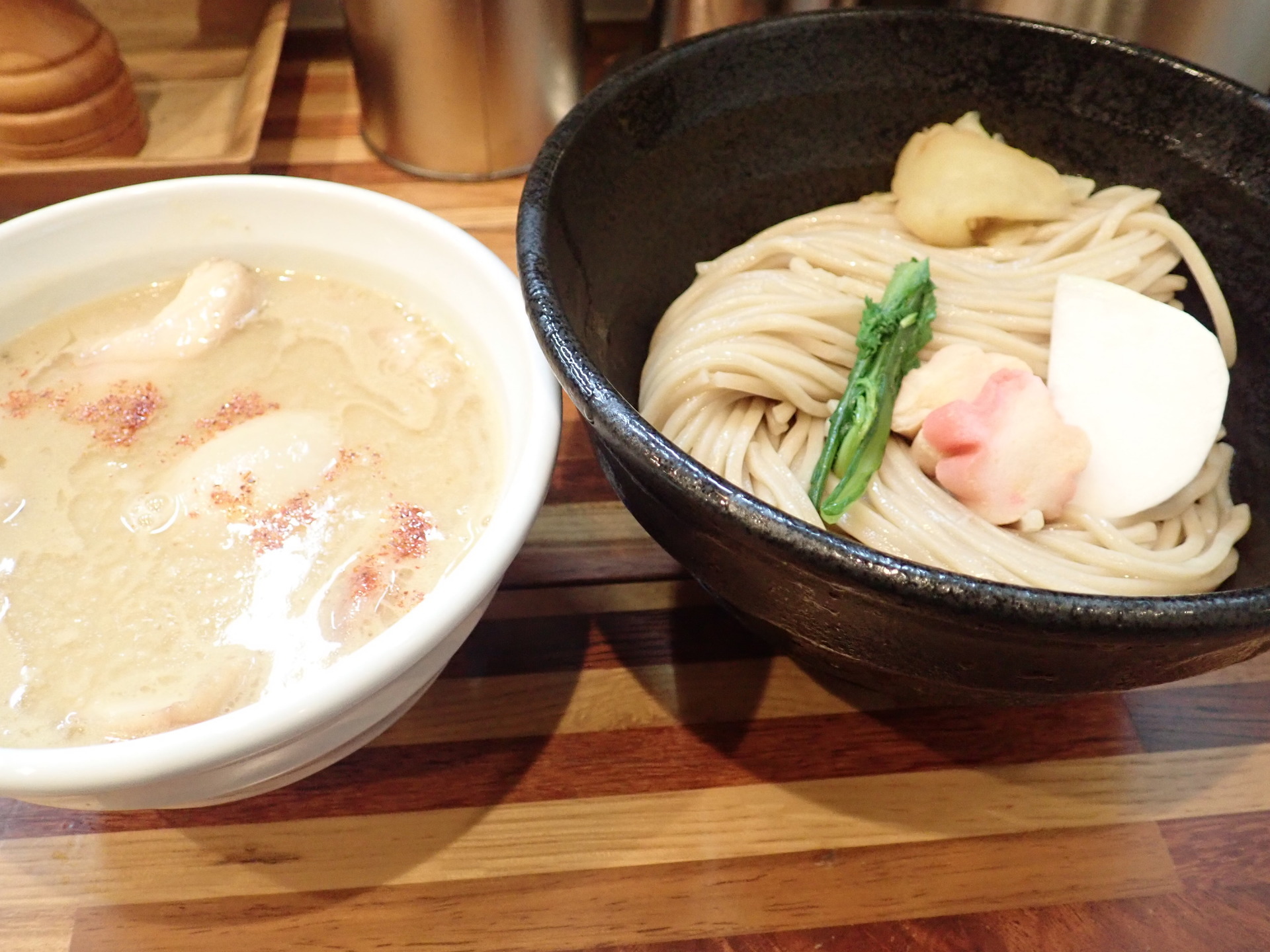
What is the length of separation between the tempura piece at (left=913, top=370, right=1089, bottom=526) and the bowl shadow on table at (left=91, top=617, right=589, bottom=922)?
1.79ft

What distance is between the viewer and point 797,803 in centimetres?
105

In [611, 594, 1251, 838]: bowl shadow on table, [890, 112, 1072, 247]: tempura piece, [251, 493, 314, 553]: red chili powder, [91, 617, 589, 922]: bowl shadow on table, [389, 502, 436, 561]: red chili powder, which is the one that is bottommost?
[91, 617, 589, 922]: bowl shadow on table

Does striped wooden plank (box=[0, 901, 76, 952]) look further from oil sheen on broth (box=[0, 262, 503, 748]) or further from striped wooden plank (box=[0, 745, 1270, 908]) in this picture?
oil sheen on broth (box=[0, 262, 503, 748])

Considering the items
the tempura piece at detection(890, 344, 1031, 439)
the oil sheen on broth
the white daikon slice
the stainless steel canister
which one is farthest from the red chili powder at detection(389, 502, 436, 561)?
the stainless steel canister

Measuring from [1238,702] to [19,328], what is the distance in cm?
167

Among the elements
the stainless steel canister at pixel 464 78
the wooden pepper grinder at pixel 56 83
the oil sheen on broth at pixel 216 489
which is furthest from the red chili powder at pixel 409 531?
the wooden pepper grinder at pixel 56 83

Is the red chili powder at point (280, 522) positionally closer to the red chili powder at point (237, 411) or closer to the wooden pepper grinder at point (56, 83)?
the red chili powder at point (237, 411)

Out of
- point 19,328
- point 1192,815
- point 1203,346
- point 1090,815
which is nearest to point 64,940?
point 19,328

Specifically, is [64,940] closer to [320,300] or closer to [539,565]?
[539,565]

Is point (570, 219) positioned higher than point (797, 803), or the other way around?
point (570, 219)

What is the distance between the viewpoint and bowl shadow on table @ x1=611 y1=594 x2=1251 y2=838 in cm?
105

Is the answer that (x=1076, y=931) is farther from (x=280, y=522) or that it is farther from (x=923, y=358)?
(x=280, y=522)

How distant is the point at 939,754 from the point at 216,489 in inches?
36.2

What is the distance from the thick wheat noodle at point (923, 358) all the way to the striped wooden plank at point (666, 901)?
31 cm
